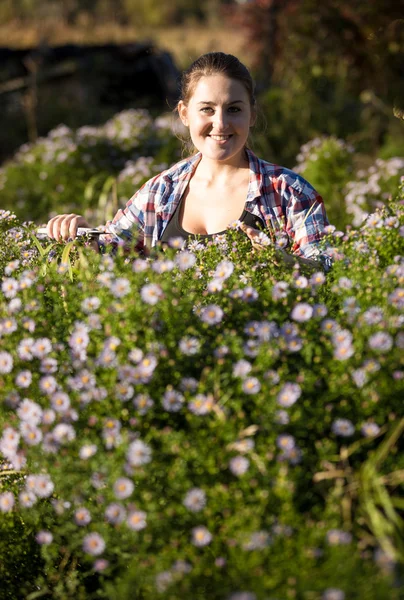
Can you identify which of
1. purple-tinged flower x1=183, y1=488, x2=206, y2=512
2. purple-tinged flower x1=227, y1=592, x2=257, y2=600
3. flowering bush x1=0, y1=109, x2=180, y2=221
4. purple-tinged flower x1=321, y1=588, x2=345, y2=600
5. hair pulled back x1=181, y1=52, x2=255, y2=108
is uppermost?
flowering bush x1=0, y1=109, x2=180, y2=221

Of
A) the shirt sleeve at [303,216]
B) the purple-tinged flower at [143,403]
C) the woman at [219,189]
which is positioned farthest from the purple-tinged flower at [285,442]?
the shirt sleeve at [303,216]

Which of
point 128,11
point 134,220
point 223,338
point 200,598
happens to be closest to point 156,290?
point 223,338

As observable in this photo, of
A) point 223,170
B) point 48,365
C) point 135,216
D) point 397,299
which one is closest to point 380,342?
point 397,299

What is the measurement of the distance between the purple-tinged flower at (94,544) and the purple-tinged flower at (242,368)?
539 millimetres

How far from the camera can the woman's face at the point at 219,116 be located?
271cm

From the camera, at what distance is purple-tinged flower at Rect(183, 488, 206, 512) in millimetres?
1607

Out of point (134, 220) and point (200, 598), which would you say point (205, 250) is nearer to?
point (134, 220)

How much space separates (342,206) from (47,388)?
343 cm

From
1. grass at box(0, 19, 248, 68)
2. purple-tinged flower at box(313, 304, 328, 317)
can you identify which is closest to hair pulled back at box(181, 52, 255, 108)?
purple-tinged flower at box(313, 304, 328, 317)

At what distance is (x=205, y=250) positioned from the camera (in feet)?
8.02

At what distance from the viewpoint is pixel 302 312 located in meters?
1.95

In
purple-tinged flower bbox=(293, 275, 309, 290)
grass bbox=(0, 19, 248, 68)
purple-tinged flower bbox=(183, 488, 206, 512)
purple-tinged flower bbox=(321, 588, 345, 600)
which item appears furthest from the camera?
grass bbox=(0, 19, 248, 68)

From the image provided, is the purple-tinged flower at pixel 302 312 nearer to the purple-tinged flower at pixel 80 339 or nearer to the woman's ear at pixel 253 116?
the purple-tinged flower at pixel 80 339

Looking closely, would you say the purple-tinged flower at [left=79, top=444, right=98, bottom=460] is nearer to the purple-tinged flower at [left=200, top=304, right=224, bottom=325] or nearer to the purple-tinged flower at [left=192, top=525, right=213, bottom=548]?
the purple-tinged flower at [left=192, top=525, right=213, bottom=548]
